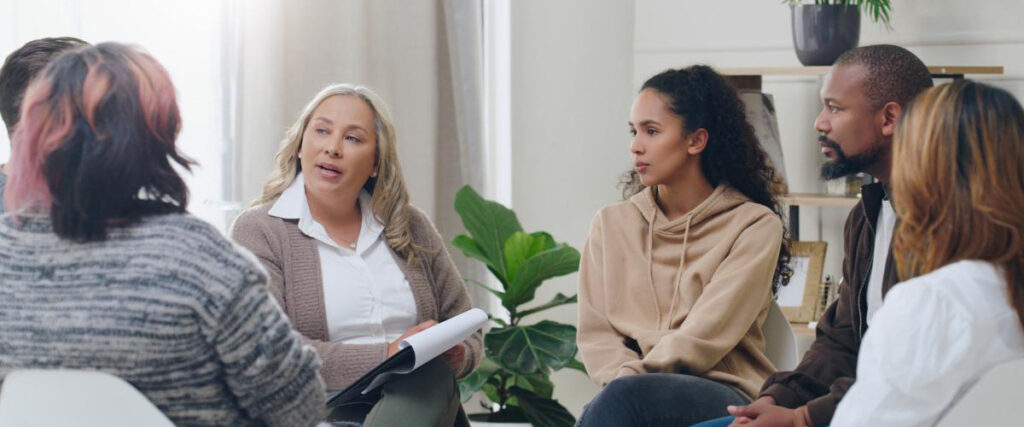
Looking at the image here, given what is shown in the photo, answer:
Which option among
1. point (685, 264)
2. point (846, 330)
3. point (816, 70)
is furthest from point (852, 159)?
point (816, 70)

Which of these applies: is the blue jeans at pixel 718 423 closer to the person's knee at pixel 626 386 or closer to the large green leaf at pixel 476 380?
Answer: the person's knee at pixel 626 386

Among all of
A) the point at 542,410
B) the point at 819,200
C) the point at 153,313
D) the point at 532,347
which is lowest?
the point at 542,410

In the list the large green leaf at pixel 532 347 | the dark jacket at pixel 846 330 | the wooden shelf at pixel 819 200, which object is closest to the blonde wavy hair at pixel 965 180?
the dark jacket at pixel 846 330

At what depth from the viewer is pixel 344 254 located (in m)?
2.28

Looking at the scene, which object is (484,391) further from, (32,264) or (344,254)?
(32,264)

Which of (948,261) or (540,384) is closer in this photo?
(948,261)

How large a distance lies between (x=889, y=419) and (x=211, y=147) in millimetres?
2013

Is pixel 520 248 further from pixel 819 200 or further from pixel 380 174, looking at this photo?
pixel 380 174

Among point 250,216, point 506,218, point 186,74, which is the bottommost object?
point 506,218

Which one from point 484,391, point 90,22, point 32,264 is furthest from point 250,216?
point 484,391

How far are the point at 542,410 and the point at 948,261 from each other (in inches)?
79.3

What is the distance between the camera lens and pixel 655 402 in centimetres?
207

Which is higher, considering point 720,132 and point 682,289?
point 720,132

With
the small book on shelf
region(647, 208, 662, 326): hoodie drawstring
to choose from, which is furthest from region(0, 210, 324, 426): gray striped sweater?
region(647, 208, 662, 326): hoodie drawstring
